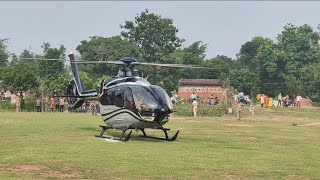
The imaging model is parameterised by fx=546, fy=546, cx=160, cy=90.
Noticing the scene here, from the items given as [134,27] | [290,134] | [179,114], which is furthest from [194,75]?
[290,134]

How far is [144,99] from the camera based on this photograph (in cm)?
2173

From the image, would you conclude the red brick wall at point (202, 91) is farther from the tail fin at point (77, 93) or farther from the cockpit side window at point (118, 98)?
the cockpit side window at point (118, 98)

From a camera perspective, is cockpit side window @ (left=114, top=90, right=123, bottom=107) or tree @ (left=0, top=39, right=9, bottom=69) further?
tree @ (left=0, top=39, right=9, bottom=69)

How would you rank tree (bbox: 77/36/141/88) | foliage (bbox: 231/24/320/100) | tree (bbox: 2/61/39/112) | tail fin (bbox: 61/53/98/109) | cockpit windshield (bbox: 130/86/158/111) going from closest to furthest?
cockpit windshield (bbox: 130/86/158/111)
tail fin (bbox: 61/53/98/109)
tree (bbox: 2/61/39/112)
foliage (bbox: 231/24/320/100)
tree (bbox: 77/36/141/88)

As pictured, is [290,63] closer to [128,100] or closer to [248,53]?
[248,53]

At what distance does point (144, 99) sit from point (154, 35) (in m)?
67.2

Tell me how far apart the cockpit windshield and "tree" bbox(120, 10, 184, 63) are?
212 ft

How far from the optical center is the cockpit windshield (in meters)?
21.5

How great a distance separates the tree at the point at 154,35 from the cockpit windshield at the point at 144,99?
64.5 metres

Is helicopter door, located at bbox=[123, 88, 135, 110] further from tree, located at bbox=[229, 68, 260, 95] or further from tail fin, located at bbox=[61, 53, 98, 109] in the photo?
tree, located at bbox=[229, 68, 260, 95]

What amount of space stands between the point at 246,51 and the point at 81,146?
10270cm

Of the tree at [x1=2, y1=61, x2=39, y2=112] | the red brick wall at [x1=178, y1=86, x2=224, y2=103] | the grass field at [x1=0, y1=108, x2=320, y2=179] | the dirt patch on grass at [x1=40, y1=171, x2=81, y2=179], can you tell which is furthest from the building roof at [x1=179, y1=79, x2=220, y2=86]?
the dirt patch on grass at [x1=40, y1=171, x2=81, y2=179]

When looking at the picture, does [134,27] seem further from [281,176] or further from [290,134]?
[281,176]

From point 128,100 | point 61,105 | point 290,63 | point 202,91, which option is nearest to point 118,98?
point 128,100
